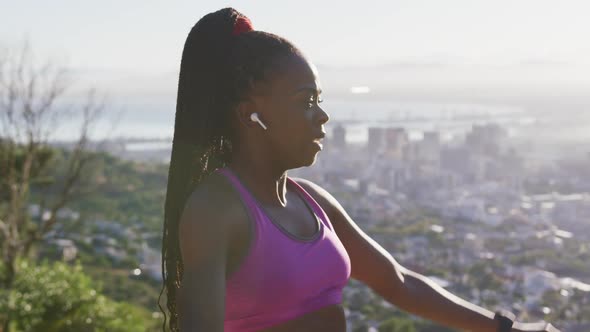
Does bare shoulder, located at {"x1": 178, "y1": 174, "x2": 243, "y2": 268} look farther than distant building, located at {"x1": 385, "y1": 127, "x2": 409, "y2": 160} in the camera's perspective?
No

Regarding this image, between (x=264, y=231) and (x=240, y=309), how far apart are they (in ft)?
0.40

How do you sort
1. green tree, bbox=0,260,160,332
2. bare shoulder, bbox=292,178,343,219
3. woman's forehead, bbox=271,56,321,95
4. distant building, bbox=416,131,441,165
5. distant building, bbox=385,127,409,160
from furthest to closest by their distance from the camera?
distant building, bbox=416,131,441,165 < distant building, bbox=385,127,409,160 < green tree, bbox=0,260,160,332 < bare shoulder, bbox=292,178,343,219 < woman's forehead, bbox=271,56,321,95

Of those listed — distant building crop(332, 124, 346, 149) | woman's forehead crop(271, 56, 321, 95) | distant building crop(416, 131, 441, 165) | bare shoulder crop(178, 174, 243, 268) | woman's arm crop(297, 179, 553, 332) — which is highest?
woman's forehead crop(271, 56, 321, 95)

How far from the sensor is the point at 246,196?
1.17 meters

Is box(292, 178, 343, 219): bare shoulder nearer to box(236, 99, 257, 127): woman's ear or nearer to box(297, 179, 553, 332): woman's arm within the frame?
box(297, 179, 553, 332): woman's arm

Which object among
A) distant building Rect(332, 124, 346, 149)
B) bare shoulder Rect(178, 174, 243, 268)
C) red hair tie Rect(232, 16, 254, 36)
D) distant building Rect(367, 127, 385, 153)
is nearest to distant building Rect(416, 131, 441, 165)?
distant building Rect(367, 127, 385, 153)

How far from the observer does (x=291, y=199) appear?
132 centimetres

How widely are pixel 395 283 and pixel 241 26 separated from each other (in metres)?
0.56

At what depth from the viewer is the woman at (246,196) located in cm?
110

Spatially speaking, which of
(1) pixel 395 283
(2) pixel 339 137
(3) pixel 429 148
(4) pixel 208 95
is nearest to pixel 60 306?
(1) pixel 395 283

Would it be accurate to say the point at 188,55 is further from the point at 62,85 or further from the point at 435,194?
Answer: the point at 435,194

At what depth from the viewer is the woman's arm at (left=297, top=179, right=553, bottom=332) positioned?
1426 millimetres

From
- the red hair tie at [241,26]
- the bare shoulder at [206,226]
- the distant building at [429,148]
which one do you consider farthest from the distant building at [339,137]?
the bare shoulder at [206,226]

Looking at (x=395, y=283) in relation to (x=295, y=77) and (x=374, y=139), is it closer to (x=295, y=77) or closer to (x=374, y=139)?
(x=295, y=77)
